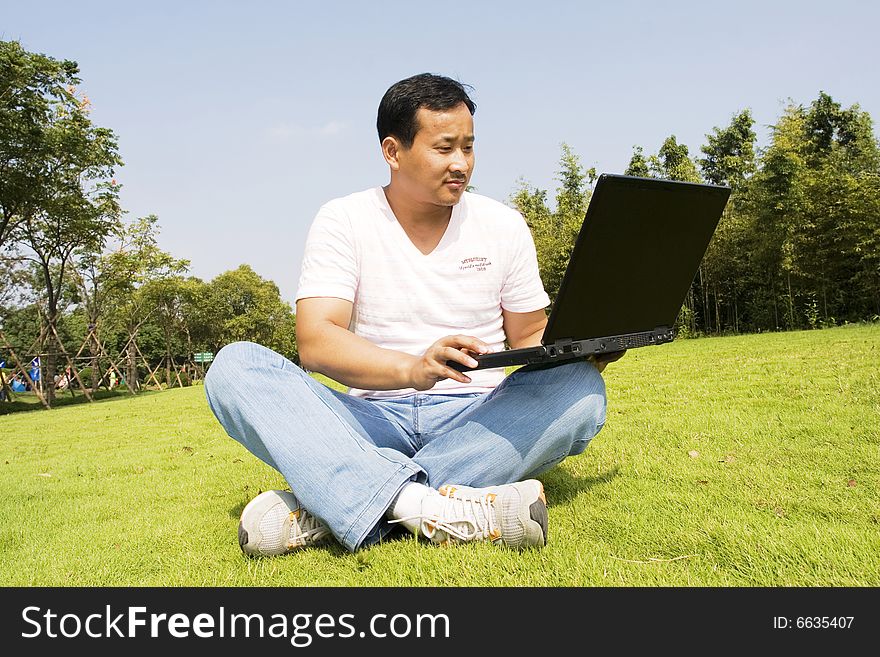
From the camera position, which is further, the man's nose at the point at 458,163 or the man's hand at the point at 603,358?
the man's nose at the point at 458,163

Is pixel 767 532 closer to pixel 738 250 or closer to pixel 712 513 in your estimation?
pixel 712 513

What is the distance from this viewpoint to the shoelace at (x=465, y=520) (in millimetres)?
2170

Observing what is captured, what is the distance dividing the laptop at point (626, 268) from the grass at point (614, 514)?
0.62 metres

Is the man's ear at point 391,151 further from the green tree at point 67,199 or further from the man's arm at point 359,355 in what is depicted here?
the green tree at point 67,199

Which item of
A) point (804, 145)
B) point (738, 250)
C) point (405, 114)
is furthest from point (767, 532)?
point (804, 145)

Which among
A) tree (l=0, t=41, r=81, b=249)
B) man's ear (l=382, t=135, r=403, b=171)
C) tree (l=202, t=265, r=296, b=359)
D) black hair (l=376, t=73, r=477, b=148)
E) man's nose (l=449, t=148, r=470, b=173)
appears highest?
tree (l=0, t=41, r=81, b=249)

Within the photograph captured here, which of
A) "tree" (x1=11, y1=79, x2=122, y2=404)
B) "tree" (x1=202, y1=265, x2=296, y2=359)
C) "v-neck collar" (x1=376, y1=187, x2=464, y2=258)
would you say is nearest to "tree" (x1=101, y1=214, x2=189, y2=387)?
"tree" (x1=11, y1=79, x2=122, y2=404)

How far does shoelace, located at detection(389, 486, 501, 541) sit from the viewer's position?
7.12 feet

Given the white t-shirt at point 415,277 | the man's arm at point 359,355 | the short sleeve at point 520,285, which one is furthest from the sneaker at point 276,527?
the short sleeve at point 520,285

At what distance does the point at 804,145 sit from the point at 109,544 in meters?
28.3

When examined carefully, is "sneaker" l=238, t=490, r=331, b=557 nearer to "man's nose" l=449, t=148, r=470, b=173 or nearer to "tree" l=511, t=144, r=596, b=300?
"man's nose" l=449, t=148, r=470, b=173

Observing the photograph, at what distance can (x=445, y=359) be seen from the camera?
2.01m

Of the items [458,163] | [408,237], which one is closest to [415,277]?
[408,237]

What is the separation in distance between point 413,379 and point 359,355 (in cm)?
24
